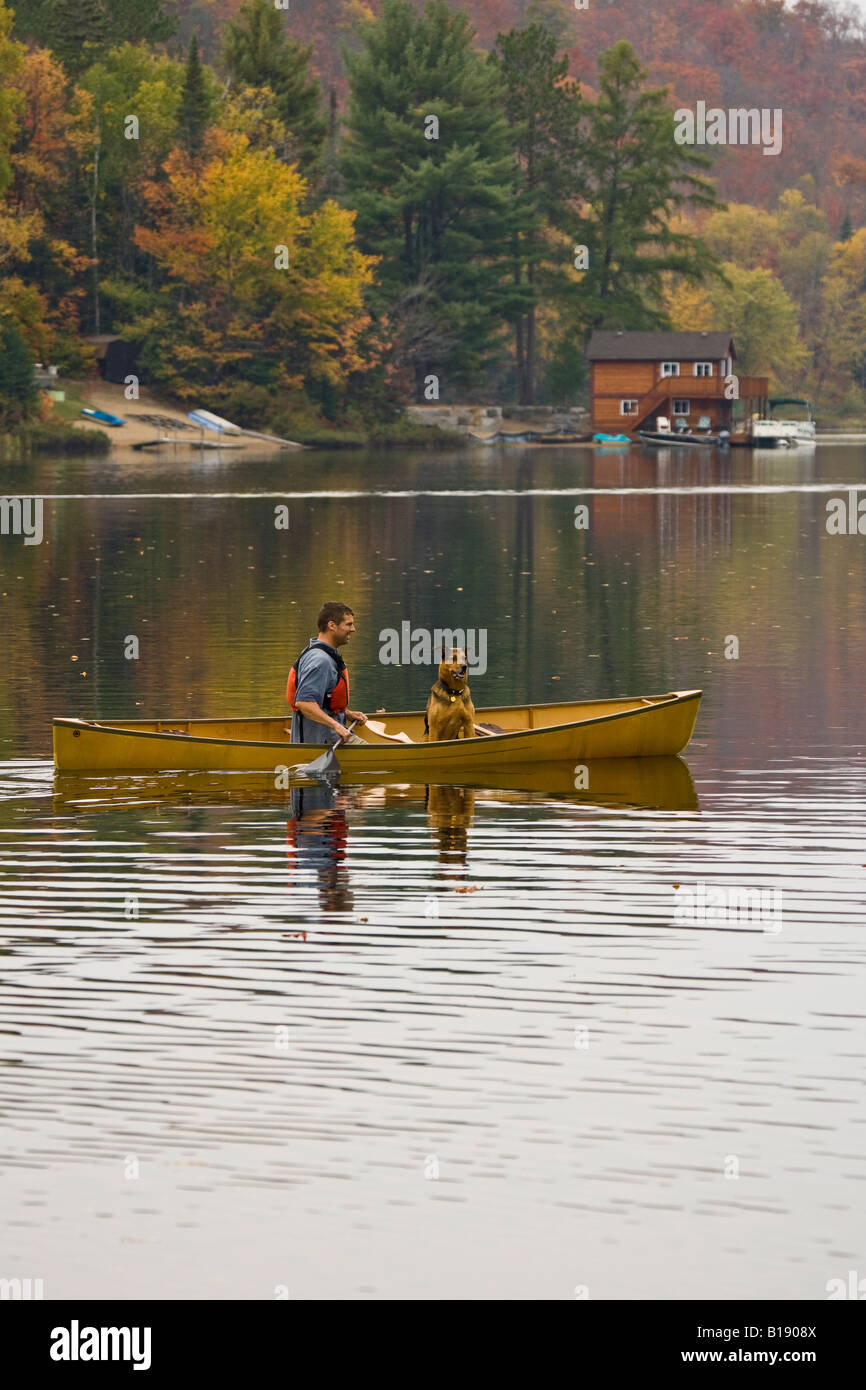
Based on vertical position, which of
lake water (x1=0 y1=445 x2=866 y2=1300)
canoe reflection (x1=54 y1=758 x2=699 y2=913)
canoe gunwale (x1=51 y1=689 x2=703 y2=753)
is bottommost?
lake water (x1=0 y1=445 x2=866 y2=1300)

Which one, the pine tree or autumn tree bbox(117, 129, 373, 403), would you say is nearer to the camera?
autumn tree bbox(117, 129, 373, 403)

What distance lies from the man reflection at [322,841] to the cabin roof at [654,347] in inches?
4694

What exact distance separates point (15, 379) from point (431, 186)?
35121mm

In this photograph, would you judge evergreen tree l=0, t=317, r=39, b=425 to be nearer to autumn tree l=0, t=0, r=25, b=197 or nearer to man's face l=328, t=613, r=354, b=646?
autumn tree l=0, t=0, r=25, b=197

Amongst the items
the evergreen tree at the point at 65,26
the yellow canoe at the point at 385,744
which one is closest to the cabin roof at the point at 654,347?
the evergreen tree at the point at 65,26

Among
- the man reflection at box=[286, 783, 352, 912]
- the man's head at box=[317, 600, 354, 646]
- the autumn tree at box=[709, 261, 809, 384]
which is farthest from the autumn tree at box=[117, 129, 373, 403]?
the man's head at box=[317, 600, 354, 646]

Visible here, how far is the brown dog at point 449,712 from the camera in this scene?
20.3 meters

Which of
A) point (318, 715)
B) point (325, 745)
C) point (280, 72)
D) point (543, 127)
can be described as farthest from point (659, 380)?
point (318, 715)

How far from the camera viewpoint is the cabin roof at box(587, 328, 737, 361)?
137000mm

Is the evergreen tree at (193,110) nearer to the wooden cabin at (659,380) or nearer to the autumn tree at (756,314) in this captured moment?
the wooden cabin at (659,380)

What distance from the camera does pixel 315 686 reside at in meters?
19.8

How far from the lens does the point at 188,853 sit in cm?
1758

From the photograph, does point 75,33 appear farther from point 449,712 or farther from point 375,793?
point 375,793
